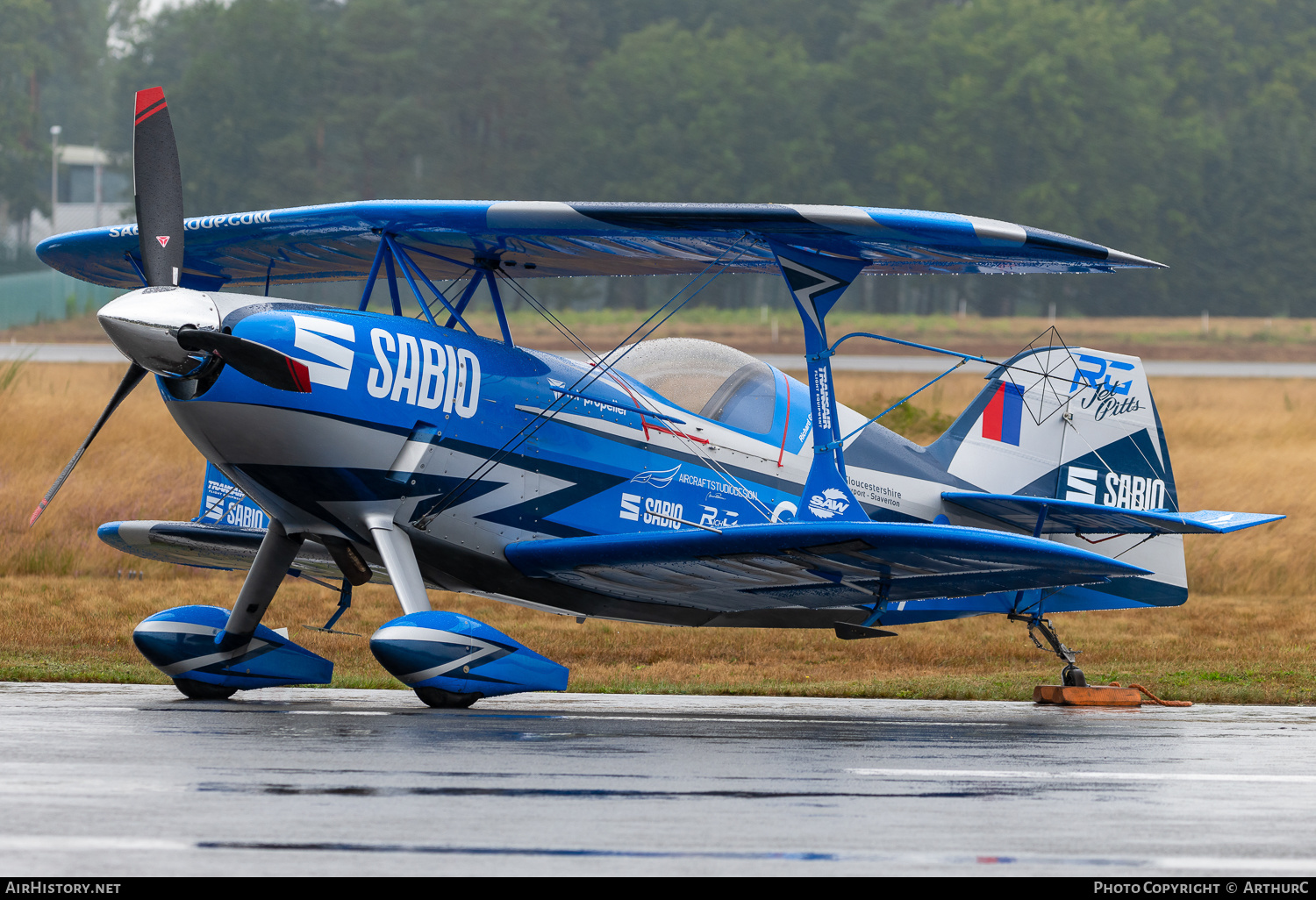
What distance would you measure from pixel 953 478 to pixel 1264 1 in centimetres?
7825

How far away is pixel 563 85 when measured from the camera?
73125mm

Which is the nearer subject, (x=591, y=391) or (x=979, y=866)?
(x=979, y=866)

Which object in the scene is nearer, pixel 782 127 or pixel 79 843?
pixel 79 843

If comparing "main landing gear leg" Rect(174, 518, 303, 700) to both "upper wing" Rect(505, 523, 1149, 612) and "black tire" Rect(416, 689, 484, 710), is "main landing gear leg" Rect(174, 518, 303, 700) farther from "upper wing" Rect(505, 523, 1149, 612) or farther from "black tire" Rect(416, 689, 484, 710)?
"upper wing" Rect(505, 523, 1149, 612)

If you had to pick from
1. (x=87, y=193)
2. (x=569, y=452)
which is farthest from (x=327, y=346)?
(x=87, y=193)

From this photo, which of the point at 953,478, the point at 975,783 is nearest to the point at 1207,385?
the point at 953,478

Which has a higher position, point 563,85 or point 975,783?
point 563,85

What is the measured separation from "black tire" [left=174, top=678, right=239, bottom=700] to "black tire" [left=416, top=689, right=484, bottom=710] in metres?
1.65

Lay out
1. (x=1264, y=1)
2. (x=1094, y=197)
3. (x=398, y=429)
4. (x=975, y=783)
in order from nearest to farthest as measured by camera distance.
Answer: (x=975, y=783)
(x=398, y=429)
(x=1094, y=197)
(x=1264, y=1)

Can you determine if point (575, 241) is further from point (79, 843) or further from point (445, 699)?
point (79, 843)

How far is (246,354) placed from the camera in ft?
29.2

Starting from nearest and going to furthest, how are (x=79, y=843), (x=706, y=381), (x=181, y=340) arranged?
1. (x=79, y=843)
2. (x=181, y=340)
3. (x=706, y=381)

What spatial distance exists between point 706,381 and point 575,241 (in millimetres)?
1409
